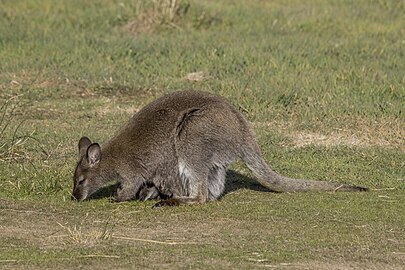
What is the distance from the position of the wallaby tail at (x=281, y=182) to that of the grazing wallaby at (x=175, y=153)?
1cm

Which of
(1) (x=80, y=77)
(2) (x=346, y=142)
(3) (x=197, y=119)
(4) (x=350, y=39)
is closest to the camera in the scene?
(3) (x=197, y=119)

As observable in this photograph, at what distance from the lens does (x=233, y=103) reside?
474 inches

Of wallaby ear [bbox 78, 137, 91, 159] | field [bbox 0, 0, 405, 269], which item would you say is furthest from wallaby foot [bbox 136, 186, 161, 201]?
wallaby ear [bbox 78, 137, 91, 159]

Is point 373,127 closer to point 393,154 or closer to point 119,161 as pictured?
point 393,154

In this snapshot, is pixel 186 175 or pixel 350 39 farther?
pixel 350 39

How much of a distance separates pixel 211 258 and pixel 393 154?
13.8 feet

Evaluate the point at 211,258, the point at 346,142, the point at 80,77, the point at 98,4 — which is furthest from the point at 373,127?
the point at 98,4

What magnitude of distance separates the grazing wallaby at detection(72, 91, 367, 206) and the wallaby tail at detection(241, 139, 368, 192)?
12mm

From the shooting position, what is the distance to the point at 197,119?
27.5 ft

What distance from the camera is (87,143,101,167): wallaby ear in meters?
8.48

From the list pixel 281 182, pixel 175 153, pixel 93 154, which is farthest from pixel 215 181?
pixel 93 154

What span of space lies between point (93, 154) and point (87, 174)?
0.18 m

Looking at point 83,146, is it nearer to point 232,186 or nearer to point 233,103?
point 232,186

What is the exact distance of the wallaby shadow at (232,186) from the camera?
9050mm
